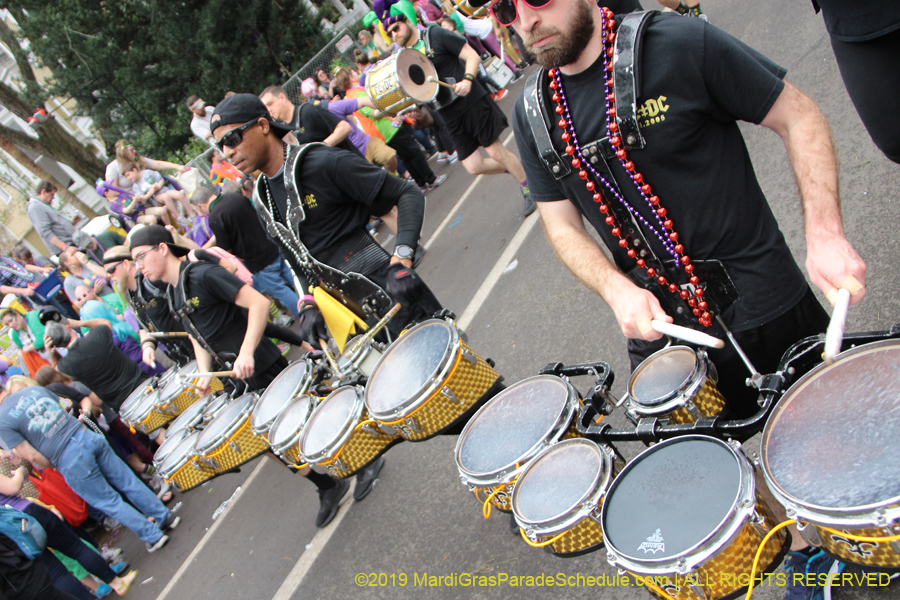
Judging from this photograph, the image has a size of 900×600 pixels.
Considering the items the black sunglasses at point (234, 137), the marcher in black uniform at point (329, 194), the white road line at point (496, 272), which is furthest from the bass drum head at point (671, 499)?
the white road line at point (496, 272)

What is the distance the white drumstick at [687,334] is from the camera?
1.45 metres

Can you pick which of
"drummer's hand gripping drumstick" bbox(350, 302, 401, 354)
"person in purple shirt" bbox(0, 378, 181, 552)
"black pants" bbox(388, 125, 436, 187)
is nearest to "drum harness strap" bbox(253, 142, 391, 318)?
"drummer's hand gripping drumstick" bbox(350, 302, 401, 354)

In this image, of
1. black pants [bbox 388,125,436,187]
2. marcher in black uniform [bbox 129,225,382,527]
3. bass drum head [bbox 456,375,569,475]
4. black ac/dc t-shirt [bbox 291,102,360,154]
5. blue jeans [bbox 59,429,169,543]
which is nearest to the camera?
bass drum head [bbox 456,375,569,475]

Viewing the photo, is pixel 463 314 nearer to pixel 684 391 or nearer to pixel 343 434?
pixel 343 434

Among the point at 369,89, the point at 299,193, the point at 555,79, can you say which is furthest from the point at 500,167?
the point at 555,79

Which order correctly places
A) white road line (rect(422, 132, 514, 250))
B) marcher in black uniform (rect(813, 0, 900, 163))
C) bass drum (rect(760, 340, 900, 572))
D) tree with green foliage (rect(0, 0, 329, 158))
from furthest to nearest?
tree with green foliage (rect(0, 0, 329, 158)), white road line (rect(422, 132, 514, 250)), marcher in black uniform (rect(813, 0, 900, 163)), bass drum (rect(760, 340, 900, 572))

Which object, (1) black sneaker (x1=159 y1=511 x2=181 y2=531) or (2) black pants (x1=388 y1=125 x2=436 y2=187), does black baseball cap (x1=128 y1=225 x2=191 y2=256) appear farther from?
(2) black pants (x1=388 y1=125 x2=436 y2=187)

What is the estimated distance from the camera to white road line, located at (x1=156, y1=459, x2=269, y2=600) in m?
4.72

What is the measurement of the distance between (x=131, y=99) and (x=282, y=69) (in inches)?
180

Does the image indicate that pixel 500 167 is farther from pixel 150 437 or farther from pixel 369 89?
pixel 150 437

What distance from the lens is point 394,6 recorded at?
576 cm

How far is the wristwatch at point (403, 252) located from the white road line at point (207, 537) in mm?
3382

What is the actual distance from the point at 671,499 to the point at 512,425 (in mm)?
703

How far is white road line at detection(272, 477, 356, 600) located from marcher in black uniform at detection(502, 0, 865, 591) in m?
2.92
